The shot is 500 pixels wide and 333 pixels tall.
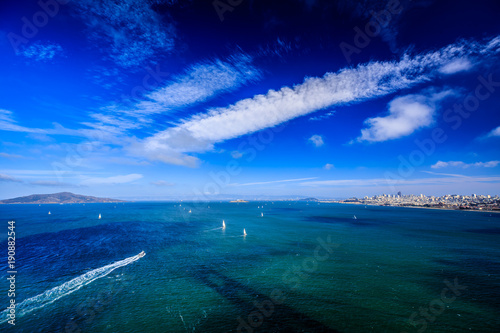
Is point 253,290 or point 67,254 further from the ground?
point 253,290

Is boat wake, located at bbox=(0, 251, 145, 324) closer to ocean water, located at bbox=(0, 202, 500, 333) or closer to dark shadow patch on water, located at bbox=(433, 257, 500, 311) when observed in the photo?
ocean water, located at bbox=(0, 202, 500, 333)

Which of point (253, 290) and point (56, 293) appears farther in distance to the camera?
point (253, 290)

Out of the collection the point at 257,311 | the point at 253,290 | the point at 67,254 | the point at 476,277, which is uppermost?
the point at 257,311

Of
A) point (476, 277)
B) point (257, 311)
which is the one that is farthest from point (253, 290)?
point (476, 277)

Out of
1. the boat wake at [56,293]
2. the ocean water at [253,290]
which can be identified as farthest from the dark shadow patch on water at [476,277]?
the boat wake at [56,293]

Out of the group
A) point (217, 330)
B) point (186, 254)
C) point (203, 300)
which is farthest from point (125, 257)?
point (217, 330)

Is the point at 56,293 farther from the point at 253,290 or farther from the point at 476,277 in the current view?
the point at 476,277

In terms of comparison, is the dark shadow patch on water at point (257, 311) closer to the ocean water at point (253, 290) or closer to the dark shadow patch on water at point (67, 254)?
the ocean water at point (253, 290)
